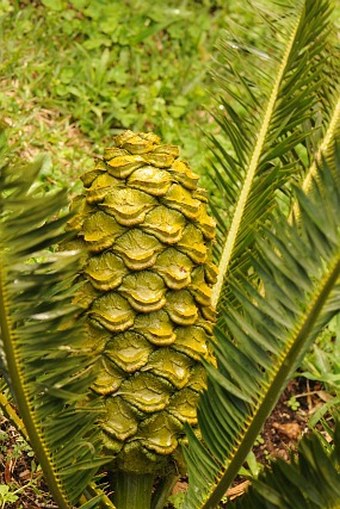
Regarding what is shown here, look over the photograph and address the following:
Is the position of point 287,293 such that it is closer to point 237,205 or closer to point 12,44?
point 237,205

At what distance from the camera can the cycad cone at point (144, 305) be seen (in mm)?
1864

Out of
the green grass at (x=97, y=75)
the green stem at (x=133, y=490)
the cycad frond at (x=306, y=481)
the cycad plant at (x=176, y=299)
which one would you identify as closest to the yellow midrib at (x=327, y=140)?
the cycad plant at (x=176, y=299)

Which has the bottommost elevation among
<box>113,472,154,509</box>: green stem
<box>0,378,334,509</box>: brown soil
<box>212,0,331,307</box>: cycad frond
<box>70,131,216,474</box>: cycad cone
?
<box>0,378,334,509</box>: brown soil

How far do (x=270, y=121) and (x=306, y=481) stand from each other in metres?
1.03

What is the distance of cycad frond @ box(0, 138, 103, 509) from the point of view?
1.40 m

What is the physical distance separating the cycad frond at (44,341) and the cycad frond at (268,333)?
0.71ft

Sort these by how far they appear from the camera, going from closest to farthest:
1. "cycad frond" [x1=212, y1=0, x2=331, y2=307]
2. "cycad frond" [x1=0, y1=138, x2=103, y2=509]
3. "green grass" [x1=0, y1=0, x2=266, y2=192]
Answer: "cycad frond" [x1=0, y1=138, x2=103, y2=509] < "cycad frond" [x1=212, y1=0, x2=331, y2=307] < "green grass" [x1=0, y1=0, x2=266, y2=192]

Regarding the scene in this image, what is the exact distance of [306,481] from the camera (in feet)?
4.86

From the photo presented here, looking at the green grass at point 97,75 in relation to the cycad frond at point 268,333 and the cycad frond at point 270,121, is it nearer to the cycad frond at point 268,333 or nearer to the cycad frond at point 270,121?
the cycad frond at point 270,121

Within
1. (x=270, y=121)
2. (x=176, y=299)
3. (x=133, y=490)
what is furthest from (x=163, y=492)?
(x=270, y=121)

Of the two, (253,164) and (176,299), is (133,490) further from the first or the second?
(253,164)

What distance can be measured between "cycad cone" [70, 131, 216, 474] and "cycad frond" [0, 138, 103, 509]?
75 millimetres

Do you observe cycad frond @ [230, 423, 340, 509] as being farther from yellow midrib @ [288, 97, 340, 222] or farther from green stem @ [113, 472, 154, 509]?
yellow midrib @ [288, 97, 340, 222]

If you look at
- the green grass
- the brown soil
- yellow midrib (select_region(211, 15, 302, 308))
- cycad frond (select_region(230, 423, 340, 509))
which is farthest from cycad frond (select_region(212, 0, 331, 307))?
the green grass
